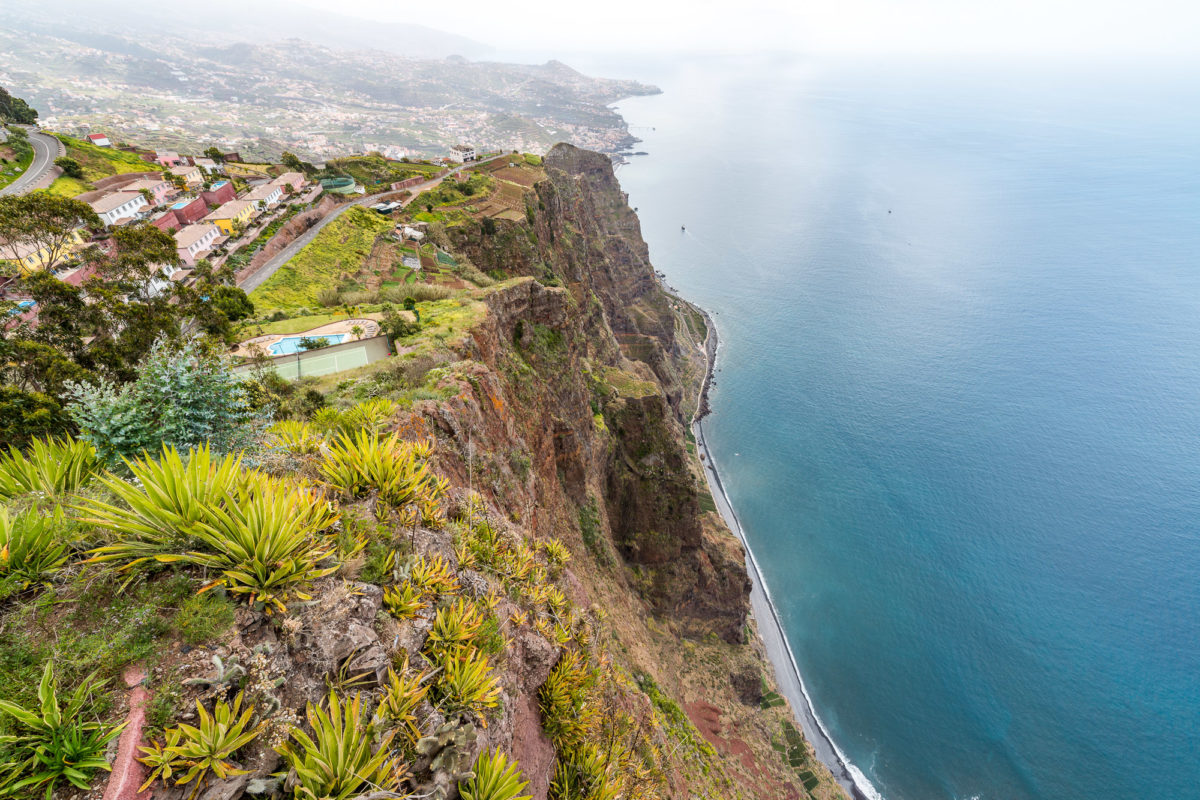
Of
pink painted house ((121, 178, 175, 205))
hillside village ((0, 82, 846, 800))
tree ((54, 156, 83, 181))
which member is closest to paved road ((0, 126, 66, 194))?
tree ((54, 156, 83, 181))

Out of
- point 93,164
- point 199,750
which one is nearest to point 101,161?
point 93,164

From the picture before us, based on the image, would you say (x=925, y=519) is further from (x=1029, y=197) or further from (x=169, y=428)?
(x=1029, y=197)

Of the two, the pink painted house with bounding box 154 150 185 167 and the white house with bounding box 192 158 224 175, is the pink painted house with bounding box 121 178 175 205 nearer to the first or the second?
the white house with bounding box 192 158 224 175

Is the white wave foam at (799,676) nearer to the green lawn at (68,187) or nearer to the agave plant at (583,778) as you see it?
the agave plant at (583,778)

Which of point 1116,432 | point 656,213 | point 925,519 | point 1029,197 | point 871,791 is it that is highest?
point 1029,197

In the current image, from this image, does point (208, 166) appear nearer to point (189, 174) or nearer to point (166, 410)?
point (189, 174)

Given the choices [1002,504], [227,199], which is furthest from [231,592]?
[1002,504]

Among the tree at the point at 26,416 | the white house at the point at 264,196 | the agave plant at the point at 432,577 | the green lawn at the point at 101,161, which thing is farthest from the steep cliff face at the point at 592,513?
the green lawn at the point at 101,161

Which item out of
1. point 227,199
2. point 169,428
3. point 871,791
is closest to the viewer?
point 169,428
